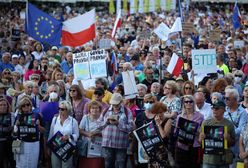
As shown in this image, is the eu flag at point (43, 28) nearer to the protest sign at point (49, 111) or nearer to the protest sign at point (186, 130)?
the protest sign at point (49, 111)

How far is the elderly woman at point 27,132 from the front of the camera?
42.1ft

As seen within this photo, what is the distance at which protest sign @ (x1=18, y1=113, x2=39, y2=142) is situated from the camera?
42.1 feet

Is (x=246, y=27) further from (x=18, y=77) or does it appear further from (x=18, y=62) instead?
(x=18, y=77)

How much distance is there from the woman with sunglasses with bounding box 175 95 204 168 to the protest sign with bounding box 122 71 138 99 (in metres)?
1.40

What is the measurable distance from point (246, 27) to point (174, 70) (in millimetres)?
13205

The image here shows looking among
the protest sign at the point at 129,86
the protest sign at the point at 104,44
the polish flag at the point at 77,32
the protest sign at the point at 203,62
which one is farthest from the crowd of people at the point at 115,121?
the protest sign at the point at 104,44

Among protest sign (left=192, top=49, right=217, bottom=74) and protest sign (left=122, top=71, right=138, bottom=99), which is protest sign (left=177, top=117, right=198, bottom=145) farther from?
protest sign (left=192, top=49, right=217, bottom=74)

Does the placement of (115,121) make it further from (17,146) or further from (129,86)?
(17,146)

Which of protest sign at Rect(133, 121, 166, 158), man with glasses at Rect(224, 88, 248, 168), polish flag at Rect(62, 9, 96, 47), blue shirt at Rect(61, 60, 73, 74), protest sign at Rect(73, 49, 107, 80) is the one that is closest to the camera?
man with glasses at Rect(224, 88, 248, 168)

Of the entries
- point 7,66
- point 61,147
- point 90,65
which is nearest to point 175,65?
point 90,65

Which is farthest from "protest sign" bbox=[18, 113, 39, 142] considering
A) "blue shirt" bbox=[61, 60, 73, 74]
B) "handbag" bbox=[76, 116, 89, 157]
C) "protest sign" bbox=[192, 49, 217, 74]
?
"blue shirt" bbox=[61, 60, 73, 74]

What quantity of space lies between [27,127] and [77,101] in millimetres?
1089

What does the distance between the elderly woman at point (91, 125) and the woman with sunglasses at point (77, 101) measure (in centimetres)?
50

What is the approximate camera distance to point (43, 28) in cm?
1847
